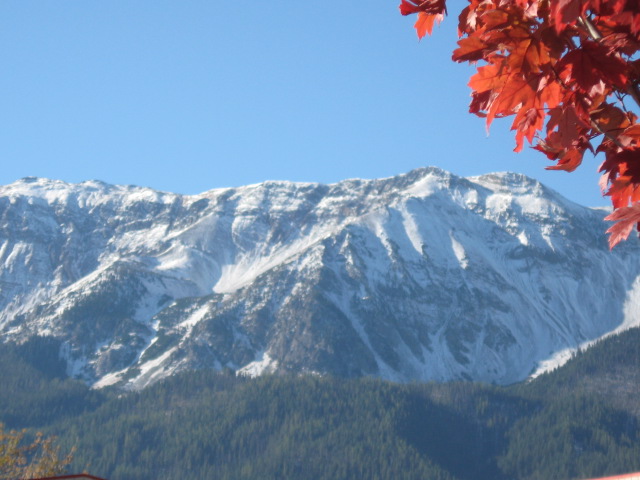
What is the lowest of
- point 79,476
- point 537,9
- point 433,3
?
point 79,476

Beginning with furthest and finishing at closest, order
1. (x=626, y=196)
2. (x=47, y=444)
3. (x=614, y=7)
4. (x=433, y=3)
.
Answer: (x=47, y=444) → (x=433, y=3) → (x=626, y=196) → (x=614, y=7)

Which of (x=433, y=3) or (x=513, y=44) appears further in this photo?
(x=433, y=3)

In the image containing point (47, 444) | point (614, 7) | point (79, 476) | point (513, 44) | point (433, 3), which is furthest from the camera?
point (47, 444)

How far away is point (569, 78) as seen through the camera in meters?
4.38

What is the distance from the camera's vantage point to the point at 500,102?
4.41 m

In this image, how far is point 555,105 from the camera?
4.49 meters

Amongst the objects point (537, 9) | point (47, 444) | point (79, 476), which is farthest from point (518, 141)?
point (47, 444)

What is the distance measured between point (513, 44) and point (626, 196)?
932 mm

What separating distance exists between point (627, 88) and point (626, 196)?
550 mm

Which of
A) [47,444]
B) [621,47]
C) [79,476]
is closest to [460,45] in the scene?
[621,47]

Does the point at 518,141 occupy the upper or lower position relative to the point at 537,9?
lower

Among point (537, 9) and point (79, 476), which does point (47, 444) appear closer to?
point (79, 476)

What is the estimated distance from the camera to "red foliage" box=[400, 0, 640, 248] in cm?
420

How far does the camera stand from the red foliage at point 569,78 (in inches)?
165
